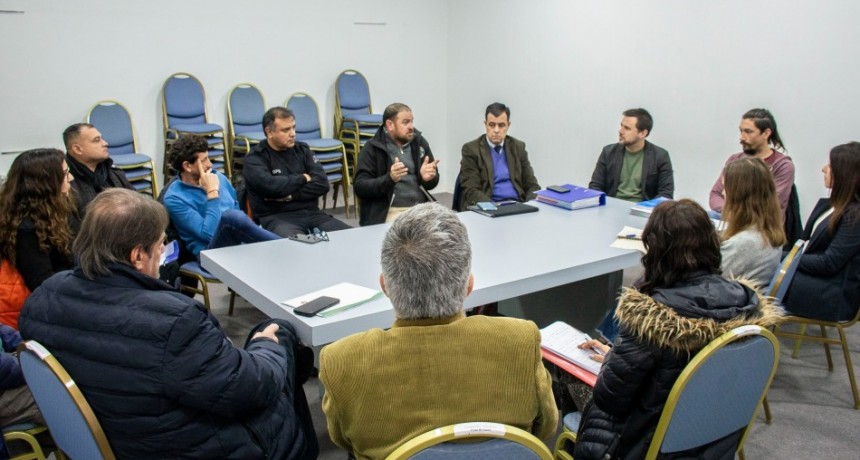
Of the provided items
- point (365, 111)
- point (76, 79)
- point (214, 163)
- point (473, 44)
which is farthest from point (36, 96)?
point (473, 44)

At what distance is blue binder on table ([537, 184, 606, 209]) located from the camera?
3.65 meters

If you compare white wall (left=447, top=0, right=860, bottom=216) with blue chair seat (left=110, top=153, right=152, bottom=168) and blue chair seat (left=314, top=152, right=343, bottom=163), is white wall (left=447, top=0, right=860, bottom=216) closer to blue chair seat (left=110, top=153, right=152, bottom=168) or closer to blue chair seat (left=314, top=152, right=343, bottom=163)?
blue chair seat (left=314, top=152, right=343, bottom=163)

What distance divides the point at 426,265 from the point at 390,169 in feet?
8.69

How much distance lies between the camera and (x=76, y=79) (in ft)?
18.4

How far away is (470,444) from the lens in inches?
46.5

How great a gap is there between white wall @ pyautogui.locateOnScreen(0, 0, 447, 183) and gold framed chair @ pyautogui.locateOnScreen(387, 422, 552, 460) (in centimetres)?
549

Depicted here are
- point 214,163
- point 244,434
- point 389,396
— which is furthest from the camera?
point 214,163

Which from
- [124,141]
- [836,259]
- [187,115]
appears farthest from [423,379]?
[187,115]

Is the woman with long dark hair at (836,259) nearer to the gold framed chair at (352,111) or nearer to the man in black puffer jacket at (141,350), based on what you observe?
the man in black puffer jacket at (141,350)

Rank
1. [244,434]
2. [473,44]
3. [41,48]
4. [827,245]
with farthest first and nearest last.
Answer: [473,44] → [41,48] → [827,245] → [244,434]

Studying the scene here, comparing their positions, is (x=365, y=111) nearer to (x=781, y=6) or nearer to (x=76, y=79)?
(x=76, y=79)

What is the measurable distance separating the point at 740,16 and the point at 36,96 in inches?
214

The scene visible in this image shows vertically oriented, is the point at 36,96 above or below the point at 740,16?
below

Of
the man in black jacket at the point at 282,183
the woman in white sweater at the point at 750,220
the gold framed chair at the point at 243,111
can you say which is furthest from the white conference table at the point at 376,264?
the gold framed chair at the point at 243,111
